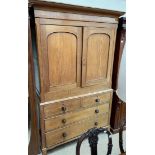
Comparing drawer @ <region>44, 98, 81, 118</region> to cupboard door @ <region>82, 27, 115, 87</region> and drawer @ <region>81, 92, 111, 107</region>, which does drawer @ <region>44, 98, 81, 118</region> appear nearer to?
drawer @ <region>81, 92, 111, 107</region>

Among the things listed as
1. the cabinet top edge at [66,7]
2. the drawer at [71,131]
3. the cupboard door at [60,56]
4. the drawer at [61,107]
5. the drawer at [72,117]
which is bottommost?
the drawer at [71,131]

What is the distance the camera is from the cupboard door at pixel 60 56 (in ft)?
4.75

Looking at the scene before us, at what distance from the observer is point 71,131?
6.04 ft

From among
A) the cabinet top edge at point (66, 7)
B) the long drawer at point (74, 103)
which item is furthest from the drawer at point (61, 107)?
the cabinet top edge at point (66, 7)

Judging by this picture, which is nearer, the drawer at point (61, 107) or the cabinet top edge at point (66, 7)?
the cabinet top edge at point (66, 7)

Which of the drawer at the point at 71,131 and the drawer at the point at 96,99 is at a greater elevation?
the drawer at the point at 96,99

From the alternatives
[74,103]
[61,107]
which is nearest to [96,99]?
[74,103]

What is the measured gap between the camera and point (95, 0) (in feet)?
7.02

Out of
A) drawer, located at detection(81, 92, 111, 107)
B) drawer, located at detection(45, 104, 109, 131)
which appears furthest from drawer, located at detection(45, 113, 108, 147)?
drawer, located at detection(81, 92, 111, 107)

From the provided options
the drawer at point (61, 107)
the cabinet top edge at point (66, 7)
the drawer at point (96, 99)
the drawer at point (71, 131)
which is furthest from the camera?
the drawer at point (96, 99)

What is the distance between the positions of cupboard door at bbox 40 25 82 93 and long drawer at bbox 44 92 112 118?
0.58ft

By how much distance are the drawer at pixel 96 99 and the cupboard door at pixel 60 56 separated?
289mm

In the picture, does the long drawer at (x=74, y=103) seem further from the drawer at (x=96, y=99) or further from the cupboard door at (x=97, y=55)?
the cupboard door at (x=97, y=55)
